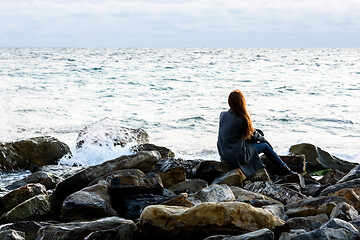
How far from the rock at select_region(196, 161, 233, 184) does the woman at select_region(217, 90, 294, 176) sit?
34 cm

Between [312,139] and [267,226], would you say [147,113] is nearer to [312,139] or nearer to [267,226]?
[312,139]

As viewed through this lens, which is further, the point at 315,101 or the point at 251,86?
the point at 251,86

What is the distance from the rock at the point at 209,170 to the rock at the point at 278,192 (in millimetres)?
947

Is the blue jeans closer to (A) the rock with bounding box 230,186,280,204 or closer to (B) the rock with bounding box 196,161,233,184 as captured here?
(B) the rock with bounding box 196,161,233,184

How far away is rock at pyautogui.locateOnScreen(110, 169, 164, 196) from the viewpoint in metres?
4.54

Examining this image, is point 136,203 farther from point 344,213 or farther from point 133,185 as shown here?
point 344,213

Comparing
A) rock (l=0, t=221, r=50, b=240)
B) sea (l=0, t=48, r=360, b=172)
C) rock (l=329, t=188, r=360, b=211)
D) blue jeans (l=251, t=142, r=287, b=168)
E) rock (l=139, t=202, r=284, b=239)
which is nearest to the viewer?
rock (l=139, t=202, r=284, b=239)

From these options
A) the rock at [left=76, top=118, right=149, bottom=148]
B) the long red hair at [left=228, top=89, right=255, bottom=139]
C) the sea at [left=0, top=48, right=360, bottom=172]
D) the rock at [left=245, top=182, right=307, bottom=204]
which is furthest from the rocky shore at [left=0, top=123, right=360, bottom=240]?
the sea at [left=0, top=48, right=360, bottom=172]

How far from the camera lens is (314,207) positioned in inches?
148

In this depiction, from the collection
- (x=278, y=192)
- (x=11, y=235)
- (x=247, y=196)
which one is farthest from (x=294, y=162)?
(x=11, y=235)

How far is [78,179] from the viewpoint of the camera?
5332mm

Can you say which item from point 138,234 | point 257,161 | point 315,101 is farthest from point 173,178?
point 315,101

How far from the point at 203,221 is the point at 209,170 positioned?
9.05 ft

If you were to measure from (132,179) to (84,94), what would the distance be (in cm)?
1568
